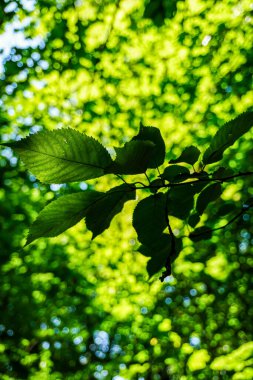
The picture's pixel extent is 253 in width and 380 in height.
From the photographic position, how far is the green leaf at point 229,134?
65 cm

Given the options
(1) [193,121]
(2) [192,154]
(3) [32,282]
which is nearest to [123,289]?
(3) [32,282]

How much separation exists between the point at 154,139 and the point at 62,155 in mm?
191

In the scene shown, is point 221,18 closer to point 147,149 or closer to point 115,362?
point 147,149

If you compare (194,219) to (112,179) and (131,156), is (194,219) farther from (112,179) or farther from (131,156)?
(112,179)

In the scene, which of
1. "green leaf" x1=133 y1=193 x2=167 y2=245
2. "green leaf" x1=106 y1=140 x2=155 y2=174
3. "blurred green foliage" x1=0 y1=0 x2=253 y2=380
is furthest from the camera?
"blurred green foliage" x1=0 y1=0 x2=253 y2=380

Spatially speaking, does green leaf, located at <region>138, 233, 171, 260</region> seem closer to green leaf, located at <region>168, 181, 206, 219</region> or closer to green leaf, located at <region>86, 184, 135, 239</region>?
green leaf, located at <region>168, 181, 206, 219</region>

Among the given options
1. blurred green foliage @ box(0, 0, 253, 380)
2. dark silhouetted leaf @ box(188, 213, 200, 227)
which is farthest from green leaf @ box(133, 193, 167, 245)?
blurred green foliage @ box(0, 0, 253, 380)

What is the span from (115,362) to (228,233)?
5139 mm

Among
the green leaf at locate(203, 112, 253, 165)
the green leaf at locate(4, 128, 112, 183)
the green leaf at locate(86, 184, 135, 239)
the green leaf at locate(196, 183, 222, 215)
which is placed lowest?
the green leaf at locate(196, 183, 222, 215)

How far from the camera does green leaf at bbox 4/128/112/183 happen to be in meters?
0.59

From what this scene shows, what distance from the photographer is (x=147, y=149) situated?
0.60 m

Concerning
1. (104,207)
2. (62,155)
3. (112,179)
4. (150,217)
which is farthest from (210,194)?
(112,179)

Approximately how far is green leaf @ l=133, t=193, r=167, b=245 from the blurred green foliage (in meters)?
5.27

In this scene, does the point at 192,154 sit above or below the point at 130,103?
below
